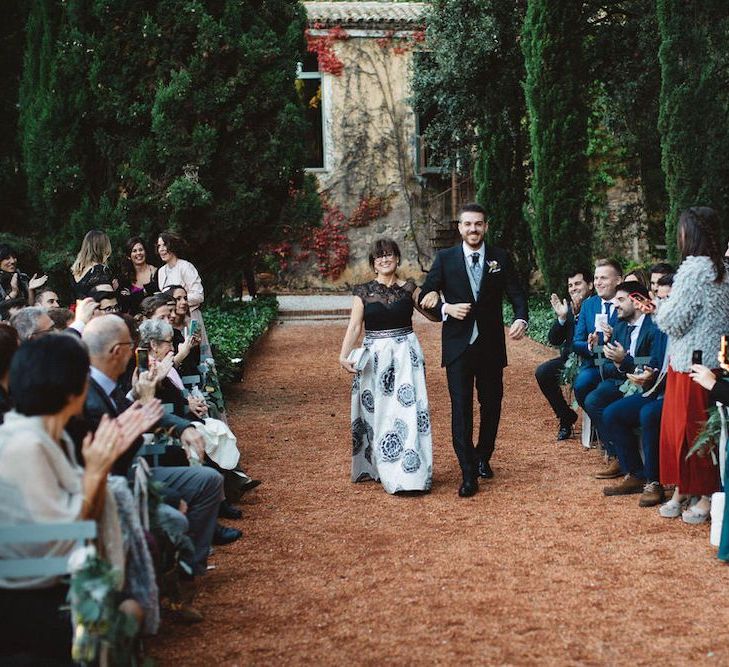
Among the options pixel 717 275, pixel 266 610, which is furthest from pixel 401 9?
pixel 266 610

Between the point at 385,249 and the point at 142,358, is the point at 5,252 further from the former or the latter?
the point at 385,249

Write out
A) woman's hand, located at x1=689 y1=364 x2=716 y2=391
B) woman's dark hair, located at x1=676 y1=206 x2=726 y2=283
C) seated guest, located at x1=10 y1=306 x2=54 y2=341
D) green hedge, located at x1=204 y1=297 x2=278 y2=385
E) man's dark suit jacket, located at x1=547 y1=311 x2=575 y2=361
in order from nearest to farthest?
woman's hand, located at x1=689 y1=364 x2=716 y2=391, seated guest, located at x1=10 y1=306 x2=54 y2=341, woman's dark hair, located at x1=676 y1=206 x2=726 y2=283, man's dark suit jacket, located at x1=547 y1=311 x2=575 y2=361, green hedge, located at x1=204 y1=297 x2=278 y2=385

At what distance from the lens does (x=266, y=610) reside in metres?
4.41

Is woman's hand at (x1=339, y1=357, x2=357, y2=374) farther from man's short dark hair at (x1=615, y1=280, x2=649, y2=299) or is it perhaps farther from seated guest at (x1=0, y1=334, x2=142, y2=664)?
seated guest at (x1=0, y1=334, x2=142, y2=664)

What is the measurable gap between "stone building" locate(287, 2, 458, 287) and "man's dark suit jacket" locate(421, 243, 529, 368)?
17.6 metres

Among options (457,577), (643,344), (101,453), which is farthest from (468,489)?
(101,453)

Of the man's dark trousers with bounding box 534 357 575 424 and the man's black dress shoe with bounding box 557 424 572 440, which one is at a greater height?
the man's dark trousers with bounding box 534 357 575 424

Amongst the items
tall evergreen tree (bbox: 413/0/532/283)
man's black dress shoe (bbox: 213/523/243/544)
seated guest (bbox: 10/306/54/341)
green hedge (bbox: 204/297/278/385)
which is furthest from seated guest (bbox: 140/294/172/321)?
tall evergreen tree (bbox: 413/0/532/283)

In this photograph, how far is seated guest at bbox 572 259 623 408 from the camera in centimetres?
724

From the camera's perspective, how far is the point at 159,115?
32.9 ft

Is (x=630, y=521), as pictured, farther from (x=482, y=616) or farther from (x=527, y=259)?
(x=527, y=259)

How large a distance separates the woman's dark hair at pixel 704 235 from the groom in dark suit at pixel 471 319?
4.66 feet

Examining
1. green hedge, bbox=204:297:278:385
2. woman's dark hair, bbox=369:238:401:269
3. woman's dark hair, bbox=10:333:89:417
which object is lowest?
green hedge, bbox=204:297:278:385

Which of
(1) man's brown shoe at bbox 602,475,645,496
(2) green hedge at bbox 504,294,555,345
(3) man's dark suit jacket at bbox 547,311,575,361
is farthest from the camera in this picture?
(2) green hedge at bbox 504,294,555,345
